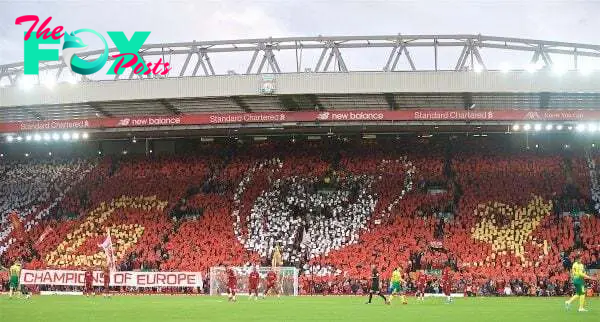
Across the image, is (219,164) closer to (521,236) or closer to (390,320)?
(521,236)

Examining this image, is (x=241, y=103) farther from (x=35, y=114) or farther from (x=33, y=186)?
(x=33, y=186)

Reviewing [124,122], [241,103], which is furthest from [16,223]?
[241,103]

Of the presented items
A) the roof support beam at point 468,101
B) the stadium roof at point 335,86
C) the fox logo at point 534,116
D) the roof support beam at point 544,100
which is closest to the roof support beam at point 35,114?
the stadium roof at point 335,86

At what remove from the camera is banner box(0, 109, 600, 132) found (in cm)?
4247

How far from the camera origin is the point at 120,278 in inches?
1661

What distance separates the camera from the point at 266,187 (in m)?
51.4

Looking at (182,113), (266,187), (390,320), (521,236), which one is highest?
(182,113)

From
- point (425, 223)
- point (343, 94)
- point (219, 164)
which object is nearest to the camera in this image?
point (343, 94)

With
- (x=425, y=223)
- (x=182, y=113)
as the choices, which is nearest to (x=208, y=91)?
(x=182, y=113)

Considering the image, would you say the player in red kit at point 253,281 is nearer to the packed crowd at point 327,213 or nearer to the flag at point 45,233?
the packed crowd at point 327,213

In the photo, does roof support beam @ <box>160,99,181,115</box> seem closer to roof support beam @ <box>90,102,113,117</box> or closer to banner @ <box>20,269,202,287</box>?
roof support beam @ <box>90,102,113,117</box>

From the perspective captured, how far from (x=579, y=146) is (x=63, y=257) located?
32.4m
